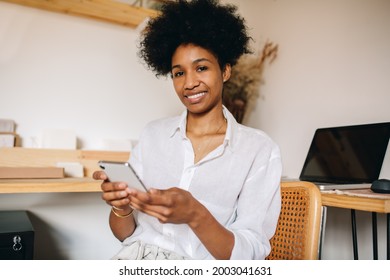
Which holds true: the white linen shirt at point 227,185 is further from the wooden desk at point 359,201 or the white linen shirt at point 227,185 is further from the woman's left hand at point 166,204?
the wooden desk at point 359,201

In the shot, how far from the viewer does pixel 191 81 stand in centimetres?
94

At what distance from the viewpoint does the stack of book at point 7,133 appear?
163cm

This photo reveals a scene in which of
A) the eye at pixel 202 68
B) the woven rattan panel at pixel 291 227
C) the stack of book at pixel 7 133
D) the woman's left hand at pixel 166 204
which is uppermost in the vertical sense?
the eye at pixel 202 68

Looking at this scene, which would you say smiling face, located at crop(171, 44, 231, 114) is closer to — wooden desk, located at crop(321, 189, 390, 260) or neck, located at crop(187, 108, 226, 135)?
neck, located at crop(187, 108, 226, 135)

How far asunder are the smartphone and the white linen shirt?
0.79 ft

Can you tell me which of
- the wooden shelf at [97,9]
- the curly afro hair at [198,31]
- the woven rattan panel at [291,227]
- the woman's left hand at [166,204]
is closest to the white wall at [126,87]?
the wooden shelf at [97,9]

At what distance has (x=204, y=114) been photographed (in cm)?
101

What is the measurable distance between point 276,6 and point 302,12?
0.78 feet

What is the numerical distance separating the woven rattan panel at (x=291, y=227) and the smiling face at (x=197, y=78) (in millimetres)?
314

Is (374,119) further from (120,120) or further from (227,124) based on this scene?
(120,120)

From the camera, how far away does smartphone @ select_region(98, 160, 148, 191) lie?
617 mm

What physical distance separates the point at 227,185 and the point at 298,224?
190mm

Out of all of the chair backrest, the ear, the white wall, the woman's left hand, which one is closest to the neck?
the ear
